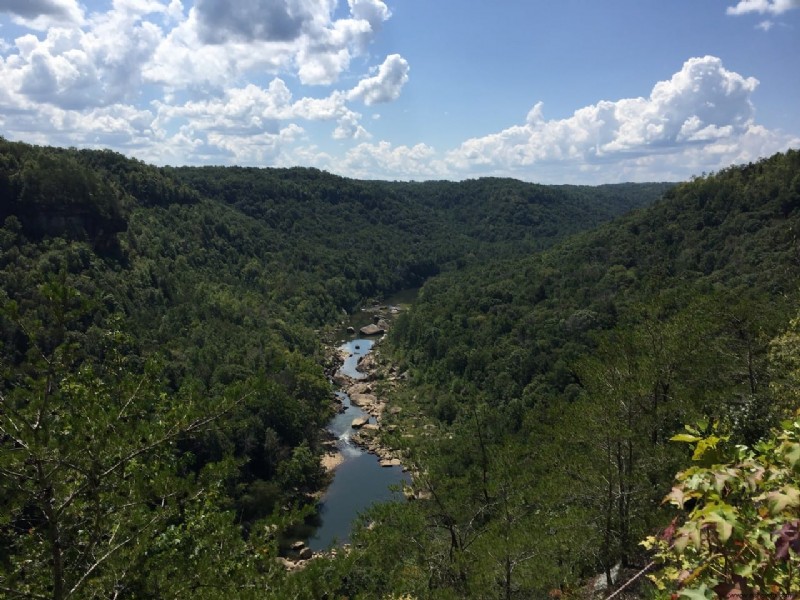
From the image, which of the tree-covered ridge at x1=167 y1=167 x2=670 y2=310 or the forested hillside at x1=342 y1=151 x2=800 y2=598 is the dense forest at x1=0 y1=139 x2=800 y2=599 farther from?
the tree-covered ridge at x1=167 y1=167 x2=670 y2=310

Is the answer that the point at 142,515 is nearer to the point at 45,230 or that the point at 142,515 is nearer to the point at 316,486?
the point at 316,486

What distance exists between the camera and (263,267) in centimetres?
9162

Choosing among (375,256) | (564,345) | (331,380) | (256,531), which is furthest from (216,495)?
(375,256)

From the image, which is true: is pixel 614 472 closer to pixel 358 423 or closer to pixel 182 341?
pixel 358 423

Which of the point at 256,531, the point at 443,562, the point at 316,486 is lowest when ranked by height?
the point at 316,486

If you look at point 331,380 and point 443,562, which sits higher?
point 443,562

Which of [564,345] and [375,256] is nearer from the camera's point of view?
[564,345]

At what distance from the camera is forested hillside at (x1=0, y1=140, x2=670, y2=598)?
Answer: 18.6ft

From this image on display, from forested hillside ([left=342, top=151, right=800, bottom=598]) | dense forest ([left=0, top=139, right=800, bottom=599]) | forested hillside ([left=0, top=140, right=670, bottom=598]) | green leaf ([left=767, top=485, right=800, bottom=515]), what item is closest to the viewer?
green leaf ([left=767, top=485, right=800, bottom=515])

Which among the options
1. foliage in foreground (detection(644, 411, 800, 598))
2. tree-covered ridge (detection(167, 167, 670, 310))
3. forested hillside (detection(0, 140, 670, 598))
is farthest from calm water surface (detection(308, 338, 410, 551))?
tree-covered ridge (detection(167, 167, 670, 310))

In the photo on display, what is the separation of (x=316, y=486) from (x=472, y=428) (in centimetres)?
2615

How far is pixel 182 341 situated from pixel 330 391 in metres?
15.7

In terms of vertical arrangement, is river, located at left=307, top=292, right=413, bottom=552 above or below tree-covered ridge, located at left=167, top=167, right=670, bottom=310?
below

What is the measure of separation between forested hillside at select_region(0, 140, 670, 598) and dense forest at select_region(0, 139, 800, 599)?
69 mm
